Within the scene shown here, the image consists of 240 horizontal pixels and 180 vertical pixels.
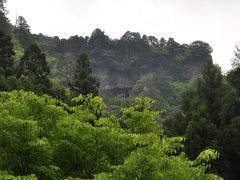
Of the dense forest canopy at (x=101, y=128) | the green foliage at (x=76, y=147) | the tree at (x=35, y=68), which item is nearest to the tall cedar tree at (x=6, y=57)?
the dense forest canopy at (x=101, y=128)

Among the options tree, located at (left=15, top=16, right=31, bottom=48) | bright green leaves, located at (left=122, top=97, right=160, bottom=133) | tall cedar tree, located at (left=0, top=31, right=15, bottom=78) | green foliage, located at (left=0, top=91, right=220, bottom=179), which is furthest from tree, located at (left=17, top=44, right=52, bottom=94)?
tree, located at (left=15, top=16, right=31, bottom=48)

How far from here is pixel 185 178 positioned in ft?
41.8

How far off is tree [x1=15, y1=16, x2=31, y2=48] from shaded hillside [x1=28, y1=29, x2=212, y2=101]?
22.8 meters

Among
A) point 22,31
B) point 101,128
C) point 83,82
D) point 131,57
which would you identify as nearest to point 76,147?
point 101,128

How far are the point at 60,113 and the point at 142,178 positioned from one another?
19.1ft

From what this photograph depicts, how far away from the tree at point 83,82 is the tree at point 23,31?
190 ft

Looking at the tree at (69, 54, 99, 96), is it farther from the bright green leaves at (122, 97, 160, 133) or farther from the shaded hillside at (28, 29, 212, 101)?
the shaded hillside at (28, 29, 212, 101)

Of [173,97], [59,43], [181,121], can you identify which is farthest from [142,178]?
[59,43]

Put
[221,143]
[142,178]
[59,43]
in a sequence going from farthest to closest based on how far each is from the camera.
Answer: [59,43]
[221,143]
[142,178]

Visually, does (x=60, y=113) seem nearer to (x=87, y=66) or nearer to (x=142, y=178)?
(x=142, y=178)

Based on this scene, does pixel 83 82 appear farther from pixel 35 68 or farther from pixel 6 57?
pixel 6 57

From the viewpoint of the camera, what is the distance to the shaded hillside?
134 metres

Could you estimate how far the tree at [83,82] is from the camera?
4294 cm

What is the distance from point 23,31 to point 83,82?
66.3m
